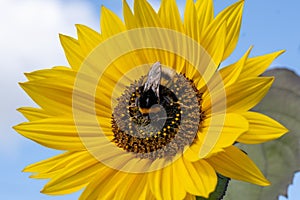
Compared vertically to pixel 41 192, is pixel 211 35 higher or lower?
higher

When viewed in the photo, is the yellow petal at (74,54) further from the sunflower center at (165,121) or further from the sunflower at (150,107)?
the sunflower center at (165,121)

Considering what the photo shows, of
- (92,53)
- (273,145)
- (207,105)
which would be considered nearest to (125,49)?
(92,53)

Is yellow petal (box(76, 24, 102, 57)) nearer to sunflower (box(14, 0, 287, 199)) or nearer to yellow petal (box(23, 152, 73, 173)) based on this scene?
sunflower (box(14, 0, 287, 199))

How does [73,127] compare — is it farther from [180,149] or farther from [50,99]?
[180,149]

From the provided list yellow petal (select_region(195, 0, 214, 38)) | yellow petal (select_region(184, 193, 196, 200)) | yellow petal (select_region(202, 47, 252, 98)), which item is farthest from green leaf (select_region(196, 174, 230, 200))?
yellow petal (select_region(195, 0, 214, 38))

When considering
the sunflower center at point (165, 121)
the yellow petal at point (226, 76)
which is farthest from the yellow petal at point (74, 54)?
Result: the yellow petal at point (226, 76)

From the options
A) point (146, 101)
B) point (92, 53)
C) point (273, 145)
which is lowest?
point (273, 145)
